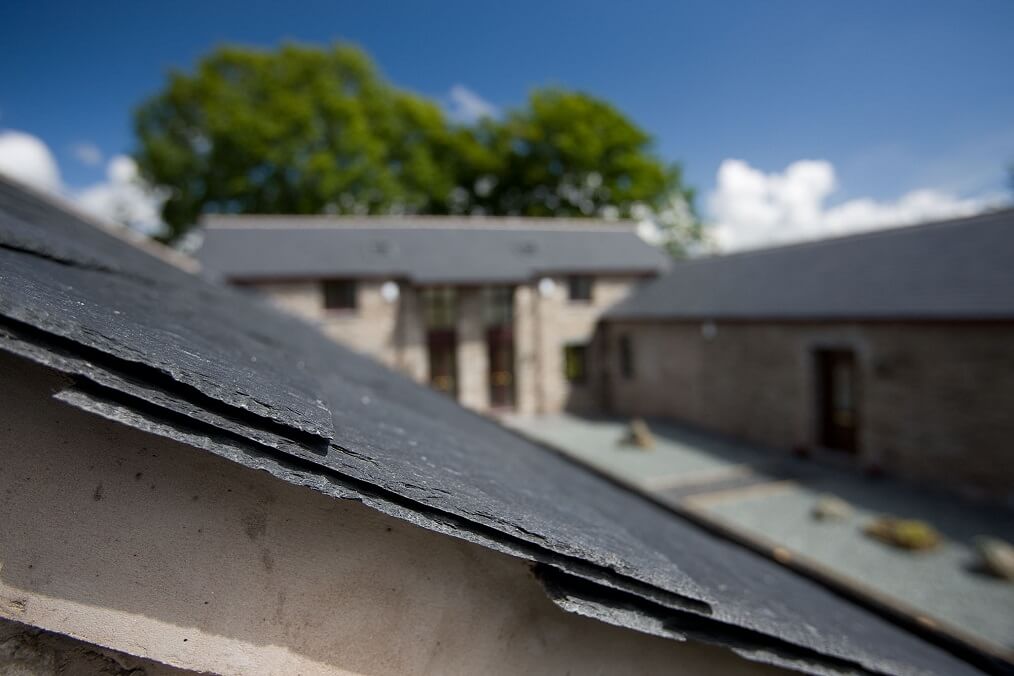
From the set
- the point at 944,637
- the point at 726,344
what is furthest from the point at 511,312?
the point at 944,637

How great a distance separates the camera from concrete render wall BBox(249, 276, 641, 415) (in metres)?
19.4

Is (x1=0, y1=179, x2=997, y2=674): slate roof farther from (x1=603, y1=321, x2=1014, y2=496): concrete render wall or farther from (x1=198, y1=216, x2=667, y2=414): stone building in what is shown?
(x1=198, y1=216, x2=667, y2=414): stone building

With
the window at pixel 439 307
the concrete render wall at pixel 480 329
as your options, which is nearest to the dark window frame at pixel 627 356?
the concrete render wall at pixel 480 329

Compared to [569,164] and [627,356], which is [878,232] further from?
[569,164]

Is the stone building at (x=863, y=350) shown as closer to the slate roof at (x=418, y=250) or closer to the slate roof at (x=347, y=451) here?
the slate roof at (x=418, y=250)

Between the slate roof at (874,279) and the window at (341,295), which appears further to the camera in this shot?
the window at (341,295)

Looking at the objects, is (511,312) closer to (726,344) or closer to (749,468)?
(726,344)

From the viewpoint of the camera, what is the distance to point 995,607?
6895 mm

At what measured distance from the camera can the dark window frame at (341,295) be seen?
64.4ft

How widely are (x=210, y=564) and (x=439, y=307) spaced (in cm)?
1955

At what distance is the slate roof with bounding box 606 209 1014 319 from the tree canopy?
19071 mm

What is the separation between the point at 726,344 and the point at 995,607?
9.90 metres

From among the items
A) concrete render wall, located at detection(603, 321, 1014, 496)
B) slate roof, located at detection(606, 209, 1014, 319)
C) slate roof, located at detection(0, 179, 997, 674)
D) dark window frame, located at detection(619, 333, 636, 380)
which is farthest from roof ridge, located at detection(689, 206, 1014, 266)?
slate roof, located at detection(0, 179, 997, 674)

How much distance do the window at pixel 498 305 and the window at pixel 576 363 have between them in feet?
9.91
